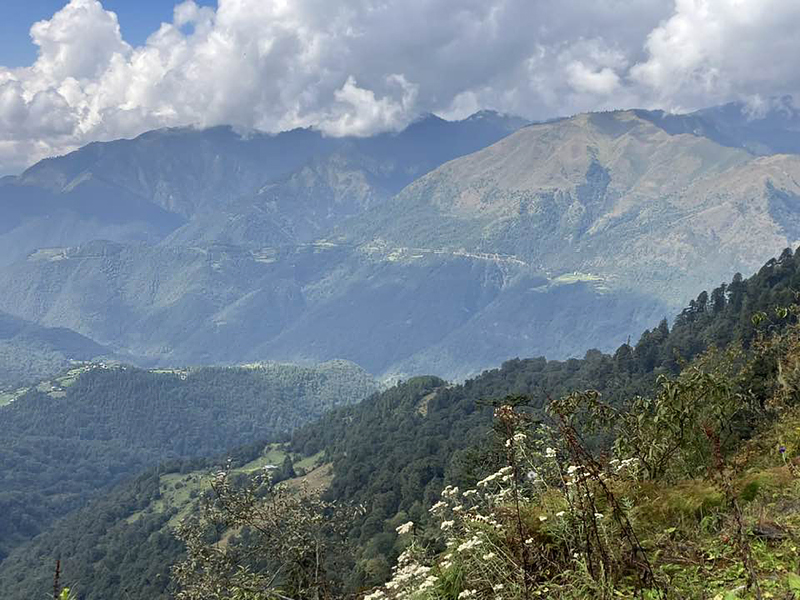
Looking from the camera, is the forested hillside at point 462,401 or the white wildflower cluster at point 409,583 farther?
the forested hillside at point 462,401

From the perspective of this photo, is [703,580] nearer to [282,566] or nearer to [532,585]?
[532,585]

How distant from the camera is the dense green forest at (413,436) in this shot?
66.9m

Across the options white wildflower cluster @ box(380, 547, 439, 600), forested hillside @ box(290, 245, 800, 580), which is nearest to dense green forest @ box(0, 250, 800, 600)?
forested hillside @ box(290, 245, 800, 580)

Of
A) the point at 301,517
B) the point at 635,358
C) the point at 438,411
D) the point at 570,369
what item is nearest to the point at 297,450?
the point at 438,411

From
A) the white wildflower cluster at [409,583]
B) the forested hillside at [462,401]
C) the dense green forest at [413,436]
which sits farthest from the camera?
the forested hillside at [462,401]

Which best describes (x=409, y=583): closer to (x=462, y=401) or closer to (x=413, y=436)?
(x=413, y=436)

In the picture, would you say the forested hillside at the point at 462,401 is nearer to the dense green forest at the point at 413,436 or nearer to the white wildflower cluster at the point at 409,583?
the dense green forest at the point at 413,436

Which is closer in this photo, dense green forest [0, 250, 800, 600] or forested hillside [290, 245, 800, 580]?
dense green forest [0, 250, 800, 600]

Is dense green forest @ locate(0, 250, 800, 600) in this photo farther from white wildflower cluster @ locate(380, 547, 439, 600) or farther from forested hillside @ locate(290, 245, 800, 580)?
white wildflower cluster @ locate(380, 547, 439, 600)

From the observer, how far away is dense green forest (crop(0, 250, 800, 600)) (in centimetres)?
6688

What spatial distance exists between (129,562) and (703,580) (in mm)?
130349

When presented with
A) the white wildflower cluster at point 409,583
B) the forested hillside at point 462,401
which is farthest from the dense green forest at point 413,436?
the white wildflower cluster at point 409,583

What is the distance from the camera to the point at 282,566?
1123 centimetres

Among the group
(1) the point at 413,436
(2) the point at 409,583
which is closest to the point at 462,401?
(1) the point at 413,436
